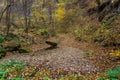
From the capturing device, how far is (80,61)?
1289 cm

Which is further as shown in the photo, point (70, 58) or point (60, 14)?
point (60, 14)

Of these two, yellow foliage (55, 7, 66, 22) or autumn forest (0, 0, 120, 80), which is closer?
autumn forest (0, 0, 120, 80)

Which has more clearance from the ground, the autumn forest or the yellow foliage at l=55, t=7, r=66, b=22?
the yellow foliage at l=55, t=7, r=66, b=22

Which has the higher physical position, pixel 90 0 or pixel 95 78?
pixel 90 0

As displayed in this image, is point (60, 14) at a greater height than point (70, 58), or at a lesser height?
greater

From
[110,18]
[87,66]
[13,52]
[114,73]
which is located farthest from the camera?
[110,18]

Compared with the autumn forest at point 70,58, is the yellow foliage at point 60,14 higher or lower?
higher

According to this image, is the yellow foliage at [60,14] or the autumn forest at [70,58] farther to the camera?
the yellow foliage at [60,14]

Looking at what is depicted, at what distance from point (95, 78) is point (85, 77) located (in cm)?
50

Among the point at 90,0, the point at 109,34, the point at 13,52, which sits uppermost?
the point at 90,0

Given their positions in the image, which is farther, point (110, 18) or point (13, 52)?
point (110, 18)

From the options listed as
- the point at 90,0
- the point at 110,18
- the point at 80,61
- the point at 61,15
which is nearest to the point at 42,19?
the point at 61,15

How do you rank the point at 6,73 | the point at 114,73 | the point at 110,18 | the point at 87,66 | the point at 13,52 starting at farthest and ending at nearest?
the point at 110,18 → the point at 13,52 → the point at 87,66 → the point at 6,73 → the point at 114,73

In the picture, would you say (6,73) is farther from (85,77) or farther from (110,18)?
(110,18)
